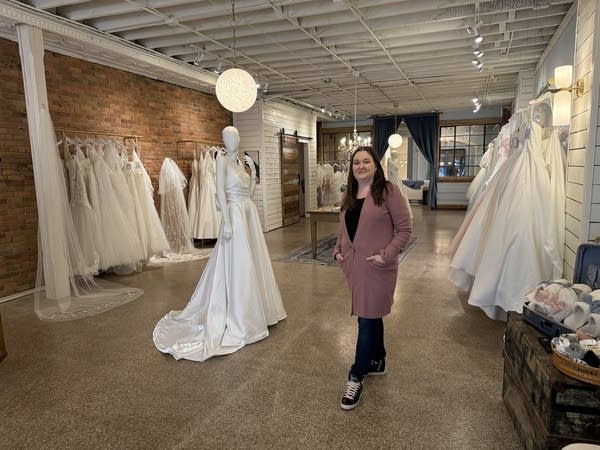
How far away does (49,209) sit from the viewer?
13.2 ft

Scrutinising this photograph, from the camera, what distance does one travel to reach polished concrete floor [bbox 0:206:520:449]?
2094 millimetres

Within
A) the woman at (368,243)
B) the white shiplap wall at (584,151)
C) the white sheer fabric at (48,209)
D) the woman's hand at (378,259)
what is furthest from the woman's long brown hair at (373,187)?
the white sheer fabric at (48,209)

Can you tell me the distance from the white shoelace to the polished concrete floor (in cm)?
9

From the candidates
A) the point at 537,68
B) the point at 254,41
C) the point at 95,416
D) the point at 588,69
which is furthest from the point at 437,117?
the point at 95,416

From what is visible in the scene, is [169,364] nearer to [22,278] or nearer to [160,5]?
[22,278]

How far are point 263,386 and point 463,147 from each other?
1146cm

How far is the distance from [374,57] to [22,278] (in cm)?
545

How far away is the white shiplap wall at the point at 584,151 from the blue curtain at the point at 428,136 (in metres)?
9.27

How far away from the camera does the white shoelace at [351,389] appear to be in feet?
7.63

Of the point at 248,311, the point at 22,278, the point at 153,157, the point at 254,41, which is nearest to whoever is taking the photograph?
the point at 248,311

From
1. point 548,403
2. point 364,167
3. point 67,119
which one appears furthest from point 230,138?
point 67,119

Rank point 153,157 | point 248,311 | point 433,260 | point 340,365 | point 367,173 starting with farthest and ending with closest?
point 153,157
point 433,260
point 248,311
point 340,365
point 367,173

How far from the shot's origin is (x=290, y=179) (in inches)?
A: 387

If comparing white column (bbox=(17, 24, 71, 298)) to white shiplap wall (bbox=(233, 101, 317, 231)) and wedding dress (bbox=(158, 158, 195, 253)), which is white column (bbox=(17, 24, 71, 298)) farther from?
white shiplap wall (bbox=(233, 101, 317, 231))
